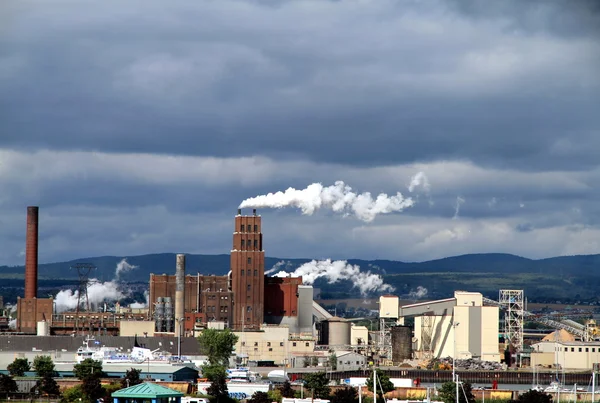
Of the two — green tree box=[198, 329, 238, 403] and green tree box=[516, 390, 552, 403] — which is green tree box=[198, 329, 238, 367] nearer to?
green tree box=[198, 329, 238, 403]

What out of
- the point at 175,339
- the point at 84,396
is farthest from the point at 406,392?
the point at 175,339

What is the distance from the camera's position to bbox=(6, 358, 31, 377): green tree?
548ft

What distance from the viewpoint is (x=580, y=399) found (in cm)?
14962

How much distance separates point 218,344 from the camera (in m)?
187

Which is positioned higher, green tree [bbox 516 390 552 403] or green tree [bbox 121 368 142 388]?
green tree [bbox 121 368 142 388]

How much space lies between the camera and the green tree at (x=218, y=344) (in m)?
186

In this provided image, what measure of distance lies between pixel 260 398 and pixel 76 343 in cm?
6913

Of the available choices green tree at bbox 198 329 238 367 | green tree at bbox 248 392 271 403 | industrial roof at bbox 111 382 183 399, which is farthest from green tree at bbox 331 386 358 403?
green tree at bbox 198 329 238 367

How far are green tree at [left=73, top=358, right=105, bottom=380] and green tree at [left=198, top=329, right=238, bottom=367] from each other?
25.2 metres

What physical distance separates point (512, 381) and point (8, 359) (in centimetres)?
7092

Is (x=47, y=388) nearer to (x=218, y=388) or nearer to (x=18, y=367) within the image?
(x=218, y=388)

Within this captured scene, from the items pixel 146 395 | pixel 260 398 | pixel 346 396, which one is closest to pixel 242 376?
pixel 260 398

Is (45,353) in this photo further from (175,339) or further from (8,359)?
(175,339)

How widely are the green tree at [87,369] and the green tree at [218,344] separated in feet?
82.8
